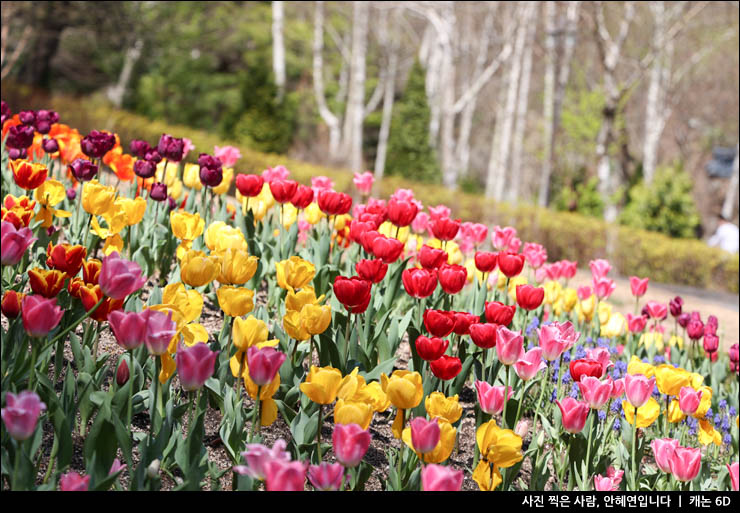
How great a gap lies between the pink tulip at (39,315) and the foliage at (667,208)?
17.8 m

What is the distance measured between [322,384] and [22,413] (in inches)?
24.9

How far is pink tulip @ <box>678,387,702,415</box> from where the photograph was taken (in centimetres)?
236

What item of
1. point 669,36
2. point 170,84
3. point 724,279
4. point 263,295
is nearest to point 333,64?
point 170,84

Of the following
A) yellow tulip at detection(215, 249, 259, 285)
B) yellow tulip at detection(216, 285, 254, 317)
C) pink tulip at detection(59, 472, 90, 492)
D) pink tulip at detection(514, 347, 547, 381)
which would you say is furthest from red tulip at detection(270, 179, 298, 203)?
pink tulip at detection(59, 472, 90, 492)

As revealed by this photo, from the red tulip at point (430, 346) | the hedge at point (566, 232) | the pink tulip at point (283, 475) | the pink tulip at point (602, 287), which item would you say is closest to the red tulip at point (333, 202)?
the red tulip at point (430, 346)

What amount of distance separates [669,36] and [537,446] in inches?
670

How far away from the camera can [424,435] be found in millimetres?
1593

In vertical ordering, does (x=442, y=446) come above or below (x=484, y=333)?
below

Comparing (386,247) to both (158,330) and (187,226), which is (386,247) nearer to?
(187,226)

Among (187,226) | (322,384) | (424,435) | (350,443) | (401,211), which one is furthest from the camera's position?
(401,211)

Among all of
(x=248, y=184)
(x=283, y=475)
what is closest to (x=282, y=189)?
(x=248, y=184)

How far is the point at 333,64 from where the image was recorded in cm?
3119

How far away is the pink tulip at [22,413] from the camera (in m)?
1.41
